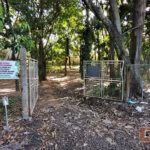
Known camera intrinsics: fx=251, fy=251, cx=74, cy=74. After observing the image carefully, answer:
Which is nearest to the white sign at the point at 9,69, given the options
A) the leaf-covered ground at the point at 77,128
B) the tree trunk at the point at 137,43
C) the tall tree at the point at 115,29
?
the leaf-covered ground at the point at 77,128

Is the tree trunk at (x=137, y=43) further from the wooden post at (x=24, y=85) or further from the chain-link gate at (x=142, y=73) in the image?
the wooden post at (x=24, y=85)

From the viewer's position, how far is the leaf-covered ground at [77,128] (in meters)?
6.00

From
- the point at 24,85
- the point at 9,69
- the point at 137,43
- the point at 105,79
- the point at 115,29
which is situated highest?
the point at 115,29

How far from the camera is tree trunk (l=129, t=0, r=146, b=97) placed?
1087 cm

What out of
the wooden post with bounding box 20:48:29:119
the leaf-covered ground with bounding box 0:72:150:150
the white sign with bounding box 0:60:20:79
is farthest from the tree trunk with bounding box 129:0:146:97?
the white sign with bounding box 0:60:20:79

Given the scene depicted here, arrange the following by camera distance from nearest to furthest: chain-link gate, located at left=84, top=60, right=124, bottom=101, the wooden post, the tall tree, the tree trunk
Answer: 1. the wooden post
2. chain-link gate, located at left=84, top=60, right=124, bottom=101
3. the tall tree
4. the tree trunk

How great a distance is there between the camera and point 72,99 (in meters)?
10.6

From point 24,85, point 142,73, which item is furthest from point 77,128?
point 142,73

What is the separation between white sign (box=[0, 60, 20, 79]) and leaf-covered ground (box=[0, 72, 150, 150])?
1.24 m

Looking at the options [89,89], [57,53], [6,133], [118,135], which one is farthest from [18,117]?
[57,53]

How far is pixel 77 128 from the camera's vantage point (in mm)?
6887

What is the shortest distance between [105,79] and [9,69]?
15.0ft

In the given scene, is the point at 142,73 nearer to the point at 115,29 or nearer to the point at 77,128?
the point at 115,29

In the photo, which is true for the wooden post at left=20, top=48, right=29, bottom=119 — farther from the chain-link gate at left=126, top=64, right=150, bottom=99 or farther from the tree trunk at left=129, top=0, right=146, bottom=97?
the tree trunk at left=129, top=0, right=146, bottom=97
